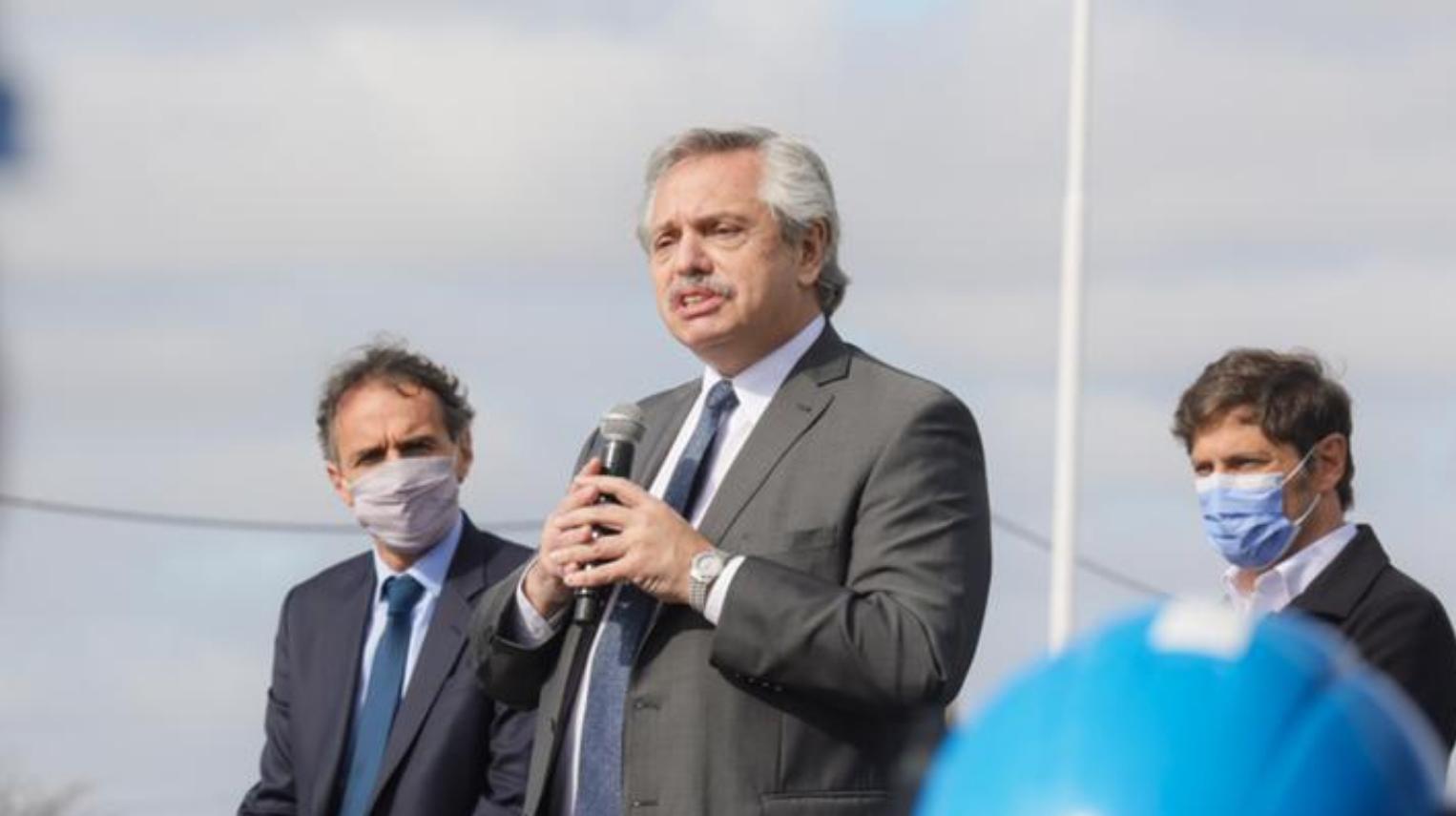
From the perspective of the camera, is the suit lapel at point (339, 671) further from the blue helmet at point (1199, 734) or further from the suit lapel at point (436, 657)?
the blue helmet at point (1199, 734)

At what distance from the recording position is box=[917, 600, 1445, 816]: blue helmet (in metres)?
1.66

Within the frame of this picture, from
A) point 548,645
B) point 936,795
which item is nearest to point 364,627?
point 548,645

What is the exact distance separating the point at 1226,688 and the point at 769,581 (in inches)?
132

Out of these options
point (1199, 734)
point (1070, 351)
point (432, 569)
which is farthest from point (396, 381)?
point (1070, 351)

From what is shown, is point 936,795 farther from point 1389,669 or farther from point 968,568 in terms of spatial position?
point 1389,669

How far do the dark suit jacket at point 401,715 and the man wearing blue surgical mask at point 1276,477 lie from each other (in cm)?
174

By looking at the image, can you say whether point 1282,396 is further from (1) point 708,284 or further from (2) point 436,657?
(2) point 436,657

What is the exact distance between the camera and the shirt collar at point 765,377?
5.50m

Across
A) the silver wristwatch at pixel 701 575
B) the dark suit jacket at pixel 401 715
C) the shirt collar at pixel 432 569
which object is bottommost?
the dark suit jacket at pixel 401 715

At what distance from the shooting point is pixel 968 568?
5.26 metres

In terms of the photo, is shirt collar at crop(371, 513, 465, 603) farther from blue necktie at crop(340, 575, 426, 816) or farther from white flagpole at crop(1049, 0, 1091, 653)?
white flagpole at crop(1049, 0, 1091, 653)

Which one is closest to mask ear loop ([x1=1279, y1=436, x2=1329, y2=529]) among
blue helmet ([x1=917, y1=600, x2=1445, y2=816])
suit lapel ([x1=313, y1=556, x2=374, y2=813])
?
suit lapel ([x1=313, y1=556, x2=374, y2=813])

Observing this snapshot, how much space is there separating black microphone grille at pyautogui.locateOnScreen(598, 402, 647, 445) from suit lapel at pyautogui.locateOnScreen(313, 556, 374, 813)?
1914 millimetres

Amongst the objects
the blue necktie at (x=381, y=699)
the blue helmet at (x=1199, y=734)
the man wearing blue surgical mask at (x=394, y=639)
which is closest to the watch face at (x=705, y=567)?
the man wearing blue surgical mask at (x=394, y=639)
